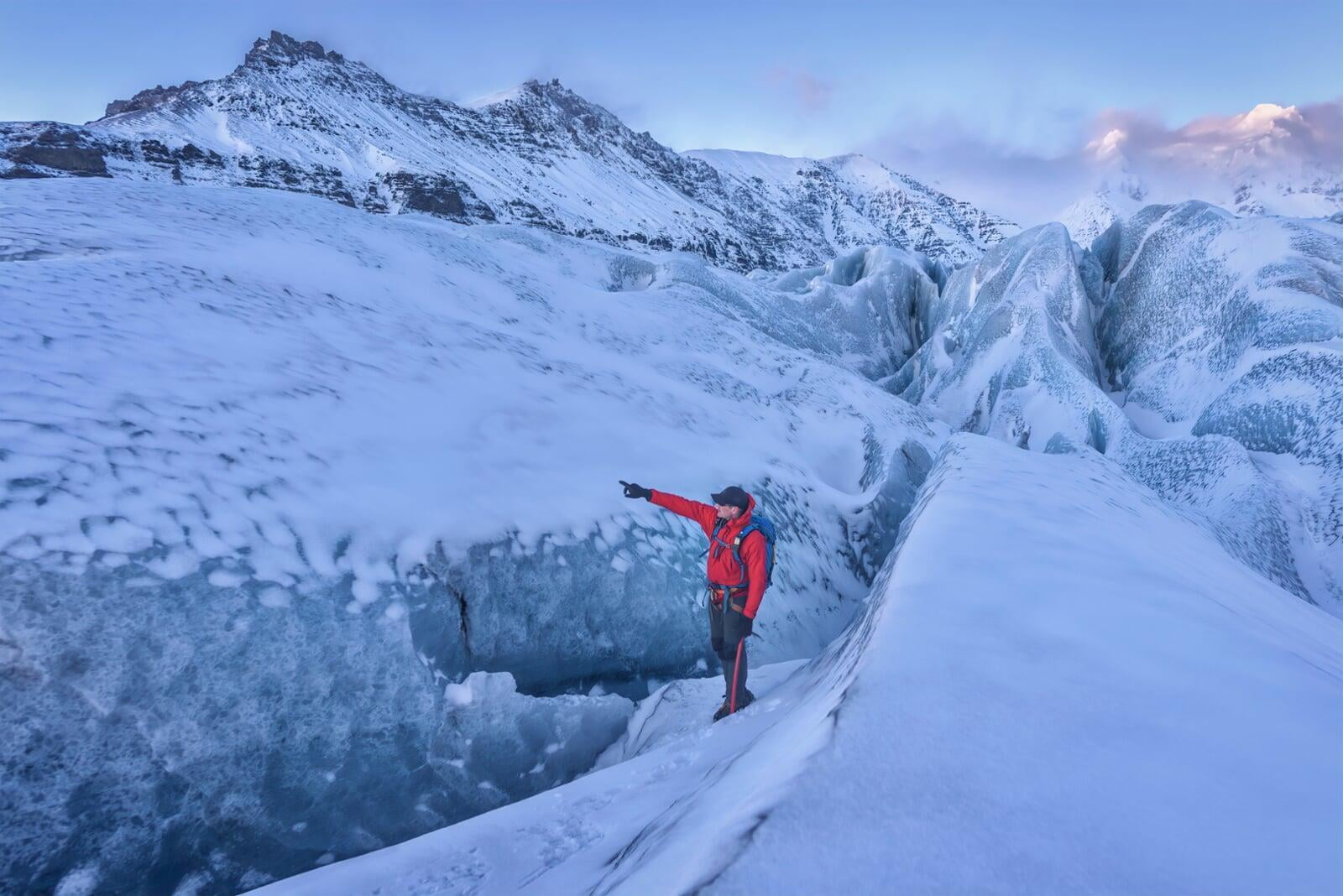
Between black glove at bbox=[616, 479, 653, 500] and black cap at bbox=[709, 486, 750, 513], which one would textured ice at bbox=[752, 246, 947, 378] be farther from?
black cap at bbox=[709, 486, 750, 513]

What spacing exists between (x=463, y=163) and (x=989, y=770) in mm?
77133

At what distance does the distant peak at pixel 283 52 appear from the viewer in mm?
70938

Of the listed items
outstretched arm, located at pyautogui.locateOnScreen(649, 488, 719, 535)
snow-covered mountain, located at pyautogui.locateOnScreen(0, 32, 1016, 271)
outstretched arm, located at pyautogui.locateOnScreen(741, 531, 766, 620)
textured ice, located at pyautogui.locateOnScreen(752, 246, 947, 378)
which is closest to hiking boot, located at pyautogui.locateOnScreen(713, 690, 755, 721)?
outstretched arm, located at pyautogui.locateOnScreen(741, 531, 766, 620)

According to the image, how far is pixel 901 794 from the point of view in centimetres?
171

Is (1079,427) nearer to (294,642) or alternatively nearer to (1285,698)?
(1285,698)

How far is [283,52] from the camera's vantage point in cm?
7544

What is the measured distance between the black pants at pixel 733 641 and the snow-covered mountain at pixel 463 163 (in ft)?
185

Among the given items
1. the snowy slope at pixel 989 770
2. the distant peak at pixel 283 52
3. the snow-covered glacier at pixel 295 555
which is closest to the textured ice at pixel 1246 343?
the snow-covered glacier at pixel 295 555

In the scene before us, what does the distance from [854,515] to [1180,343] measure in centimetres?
1237

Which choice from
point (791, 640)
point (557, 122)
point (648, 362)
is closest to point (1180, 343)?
point (648, 362)

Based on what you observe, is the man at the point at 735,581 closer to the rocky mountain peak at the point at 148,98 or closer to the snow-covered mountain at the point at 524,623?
the snow-covered mountain at the point at 524,623

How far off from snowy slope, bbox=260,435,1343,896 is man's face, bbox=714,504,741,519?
967 millimetres

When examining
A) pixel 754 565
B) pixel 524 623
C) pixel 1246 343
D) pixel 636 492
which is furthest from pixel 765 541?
pixel 1246 343

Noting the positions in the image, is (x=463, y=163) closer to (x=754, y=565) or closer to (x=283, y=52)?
(x=283, y=52)
